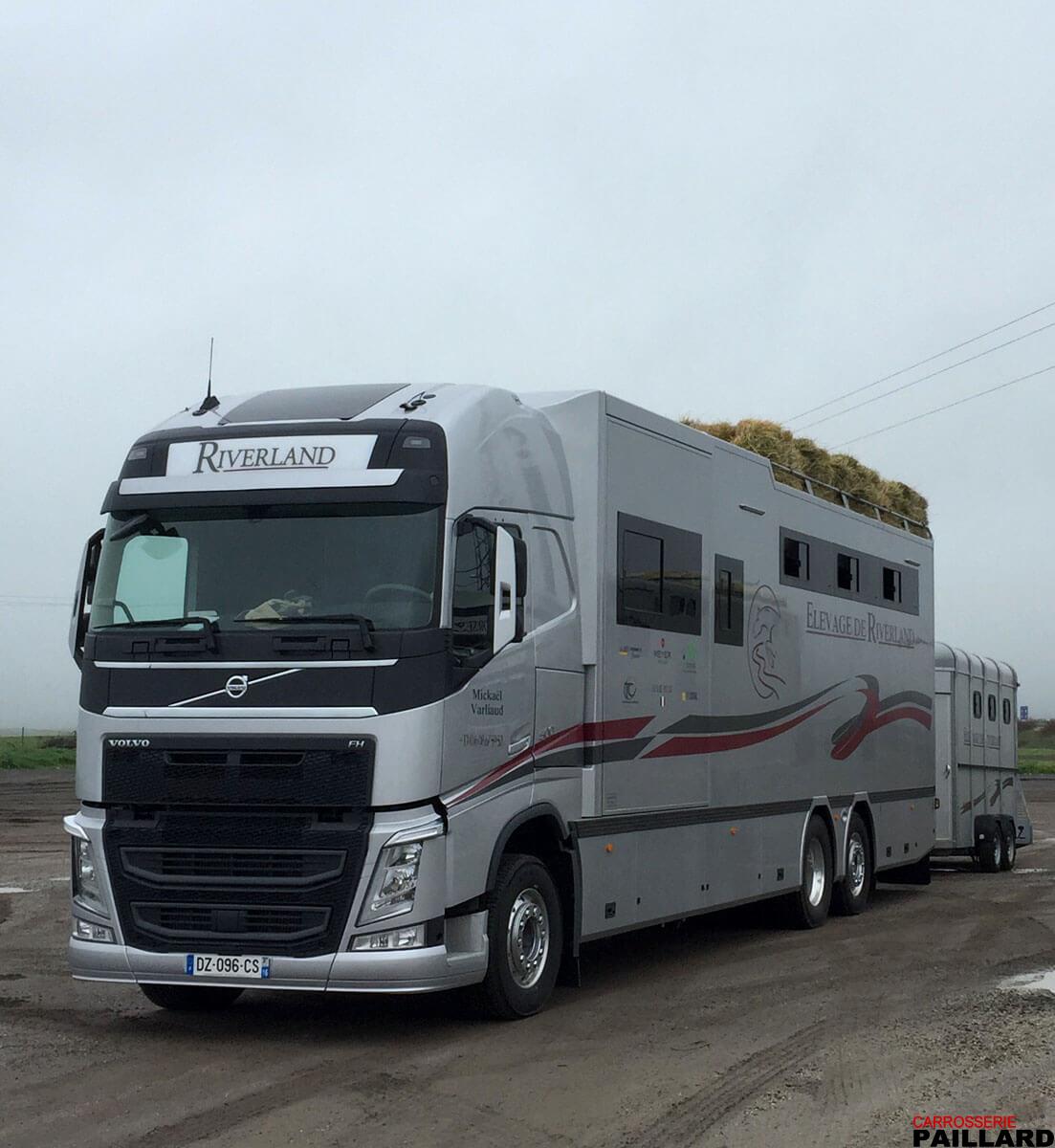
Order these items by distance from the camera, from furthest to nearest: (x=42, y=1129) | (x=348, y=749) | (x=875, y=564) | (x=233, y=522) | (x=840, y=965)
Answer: (x=875, y=564)
(x=840, y=965)
(x=233, y=522)
(x=348, y=749)
(x=42, y=1129)

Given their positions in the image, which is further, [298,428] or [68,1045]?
[298,428]

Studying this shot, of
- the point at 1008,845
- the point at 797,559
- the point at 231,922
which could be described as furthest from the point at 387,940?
the point at 1008,845

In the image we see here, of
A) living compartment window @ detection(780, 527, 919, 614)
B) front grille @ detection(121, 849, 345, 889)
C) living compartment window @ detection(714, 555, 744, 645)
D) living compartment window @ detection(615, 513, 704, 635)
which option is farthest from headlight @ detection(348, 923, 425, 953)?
living compartment window @ detection(780, 527, 919, 614)

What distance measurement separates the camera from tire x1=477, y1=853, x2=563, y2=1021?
32.2ft

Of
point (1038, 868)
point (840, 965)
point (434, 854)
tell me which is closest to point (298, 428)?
point (434, 854)

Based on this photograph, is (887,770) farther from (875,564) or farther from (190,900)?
(190,900)

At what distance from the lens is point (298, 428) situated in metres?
10.0

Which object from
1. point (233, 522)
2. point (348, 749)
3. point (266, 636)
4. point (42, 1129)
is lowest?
point (42, 1129)

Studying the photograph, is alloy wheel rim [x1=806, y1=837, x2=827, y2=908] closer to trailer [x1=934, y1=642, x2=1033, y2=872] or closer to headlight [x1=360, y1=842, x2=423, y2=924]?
trailer [x1=934, y1=642, x2=1033, y2=872]

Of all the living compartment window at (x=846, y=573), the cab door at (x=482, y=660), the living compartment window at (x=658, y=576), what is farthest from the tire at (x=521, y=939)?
the living compartment window at (x=846, y=573)

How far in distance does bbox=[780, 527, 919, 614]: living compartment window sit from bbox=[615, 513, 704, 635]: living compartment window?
2.41 metres

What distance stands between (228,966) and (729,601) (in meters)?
5.76

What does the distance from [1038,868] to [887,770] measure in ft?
20.7

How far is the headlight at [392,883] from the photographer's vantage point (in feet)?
30.1
